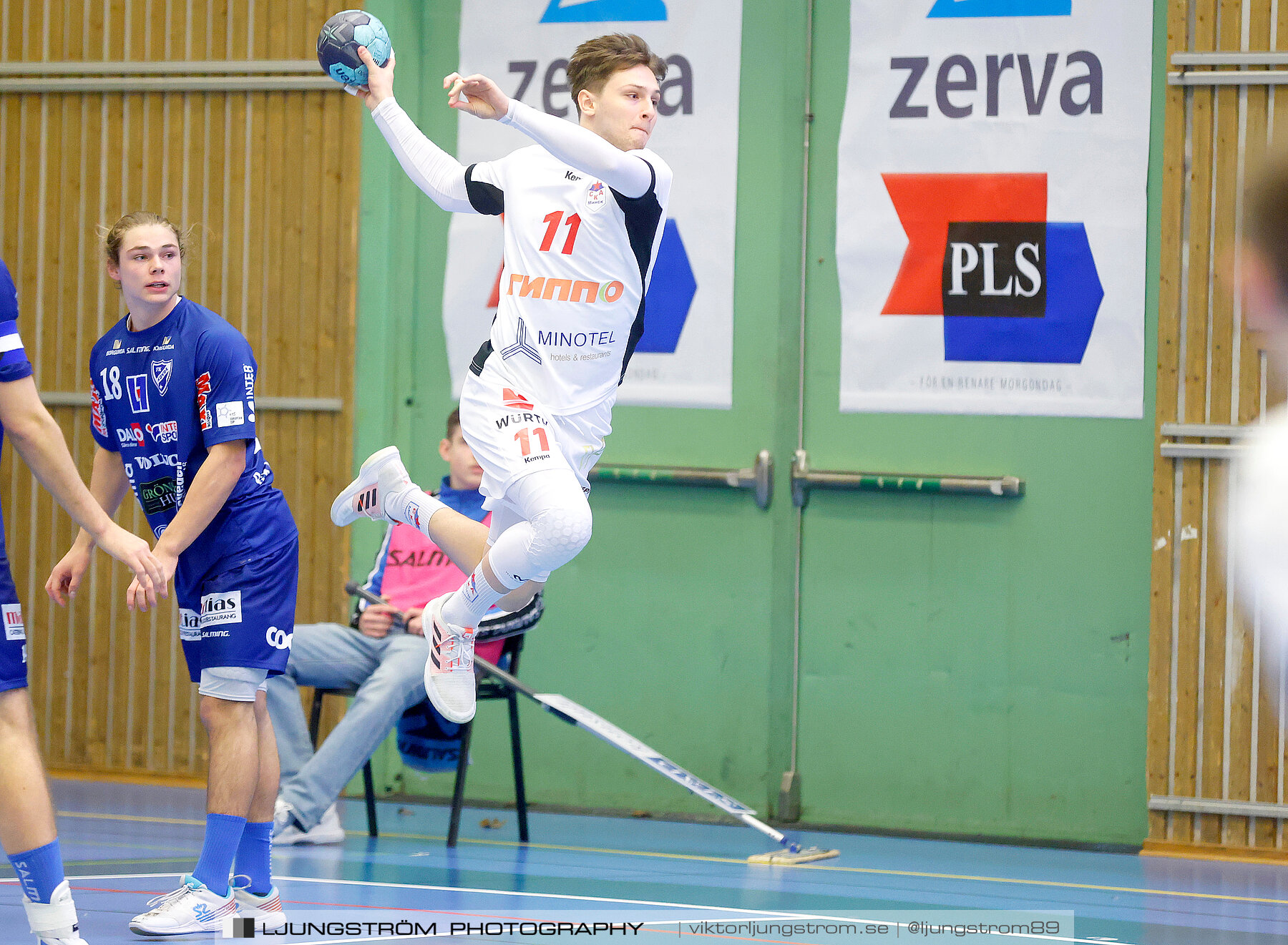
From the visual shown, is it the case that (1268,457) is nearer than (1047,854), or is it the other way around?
(1268,457)

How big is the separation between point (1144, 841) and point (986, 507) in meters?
1.59

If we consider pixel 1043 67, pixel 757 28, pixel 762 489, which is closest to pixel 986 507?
pixel 762 489

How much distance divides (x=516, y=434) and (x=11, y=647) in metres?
1.43

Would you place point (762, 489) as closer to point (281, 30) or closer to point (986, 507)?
point (986, 507)

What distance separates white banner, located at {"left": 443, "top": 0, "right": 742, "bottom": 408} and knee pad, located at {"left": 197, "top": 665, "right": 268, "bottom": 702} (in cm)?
299

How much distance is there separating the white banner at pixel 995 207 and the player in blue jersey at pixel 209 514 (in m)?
3.29

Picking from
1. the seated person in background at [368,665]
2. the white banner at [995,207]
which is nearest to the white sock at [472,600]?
the seated person in background at [368,665]

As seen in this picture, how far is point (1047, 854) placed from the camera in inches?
246

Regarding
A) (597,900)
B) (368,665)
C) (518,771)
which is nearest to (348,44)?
(368,665)

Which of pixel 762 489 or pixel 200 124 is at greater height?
pixel 200 124

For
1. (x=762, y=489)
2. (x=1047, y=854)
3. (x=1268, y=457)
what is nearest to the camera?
(x=1268, y=457)

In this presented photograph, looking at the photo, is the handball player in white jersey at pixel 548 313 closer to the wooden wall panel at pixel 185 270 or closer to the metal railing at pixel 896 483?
the metal railing at pixel 896 483

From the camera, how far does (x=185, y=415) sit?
14.1 feet

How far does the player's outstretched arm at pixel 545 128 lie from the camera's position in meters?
3.78
